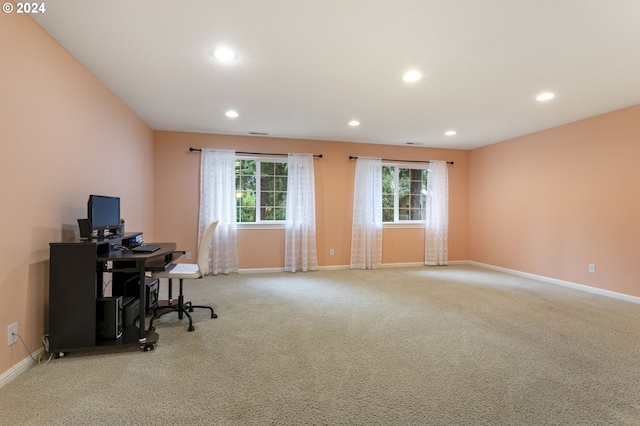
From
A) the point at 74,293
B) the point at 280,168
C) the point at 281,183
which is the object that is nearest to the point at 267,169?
the point at 280,168

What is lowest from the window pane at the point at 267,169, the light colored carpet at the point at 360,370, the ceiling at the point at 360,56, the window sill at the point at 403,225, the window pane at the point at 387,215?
the light colored carpet at the point at 360,370

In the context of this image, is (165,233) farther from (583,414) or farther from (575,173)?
(575,173)

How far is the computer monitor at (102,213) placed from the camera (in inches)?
96.7

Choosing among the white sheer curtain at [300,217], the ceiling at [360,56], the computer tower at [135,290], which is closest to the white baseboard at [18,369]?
the computer tower at [135,290]

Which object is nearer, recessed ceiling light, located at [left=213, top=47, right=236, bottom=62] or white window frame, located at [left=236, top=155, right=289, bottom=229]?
recessed ceiling light, located at [left=213, top=47, right=236, bottom=62]

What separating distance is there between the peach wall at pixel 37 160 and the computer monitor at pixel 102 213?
0.68 feet

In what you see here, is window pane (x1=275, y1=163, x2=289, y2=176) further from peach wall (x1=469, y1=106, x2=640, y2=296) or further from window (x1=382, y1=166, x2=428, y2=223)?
peach wall (x1=469, y1=106, x2=640, y2=296)

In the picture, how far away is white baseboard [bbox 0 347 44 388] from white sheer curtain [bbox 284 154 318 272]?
3.59 metres

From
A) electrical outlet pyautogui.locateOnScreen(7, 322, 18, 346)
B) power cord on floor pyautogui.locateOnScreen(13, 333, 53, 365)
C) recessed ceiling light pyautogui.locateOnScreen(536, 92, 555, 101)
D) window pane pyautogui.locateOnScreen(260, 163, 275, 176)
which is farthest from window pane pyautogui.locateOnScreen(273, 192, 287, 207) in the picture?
recessed ceiling light pyautogui.locateOnScreen(536, 92, 555, 101)

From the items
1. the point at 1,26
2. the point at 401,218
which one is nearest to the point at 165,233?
the point at 1,26

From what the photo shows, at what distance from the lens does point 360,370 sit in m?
2.10

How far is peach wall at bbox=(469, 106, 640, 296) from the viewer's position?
382 cm

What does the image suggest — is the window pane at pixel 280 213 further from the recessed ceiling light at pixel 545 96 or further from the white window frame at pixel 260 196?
the recessed ceiling light at pixel 545 96

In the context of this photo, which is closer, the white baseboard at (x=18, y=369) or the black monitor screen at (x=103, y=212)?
the white baseboard at (x=18, y=369)
